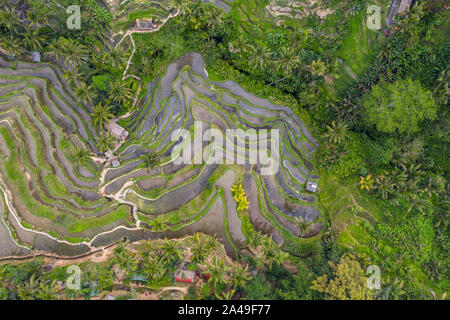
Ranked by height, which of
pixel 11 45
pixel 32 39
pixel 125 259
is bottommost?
pixel 125 259

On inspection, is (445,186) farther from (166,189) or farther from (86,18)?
(86,18)

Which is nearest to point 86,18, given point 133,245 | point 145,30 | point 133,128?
point 145,30

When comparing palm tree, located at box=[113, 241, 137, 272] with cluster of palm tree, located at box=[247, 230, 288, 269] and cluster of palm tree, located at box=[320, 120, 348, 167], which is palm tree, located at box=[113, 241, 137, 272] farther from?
cluster of palm tree, located at box=[320, 120, 348, 167]

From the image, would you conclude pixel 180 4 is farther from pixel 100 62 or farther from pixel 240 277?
pixel 240 277

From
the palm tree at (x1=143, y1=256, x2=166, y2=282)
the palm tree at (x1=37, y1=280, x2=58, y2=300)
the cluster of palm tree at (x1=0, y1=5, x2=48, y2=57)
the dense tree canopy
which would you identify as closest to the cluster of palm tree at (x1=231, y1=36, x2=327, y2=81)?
the dense tree canopy

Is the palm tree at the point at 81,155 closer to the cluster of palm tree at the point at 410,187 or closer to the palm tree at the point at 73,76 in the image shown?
the palm tree at the point at 73,76

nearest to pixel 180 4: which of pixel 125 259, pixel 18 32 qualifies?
pixel 18 32
